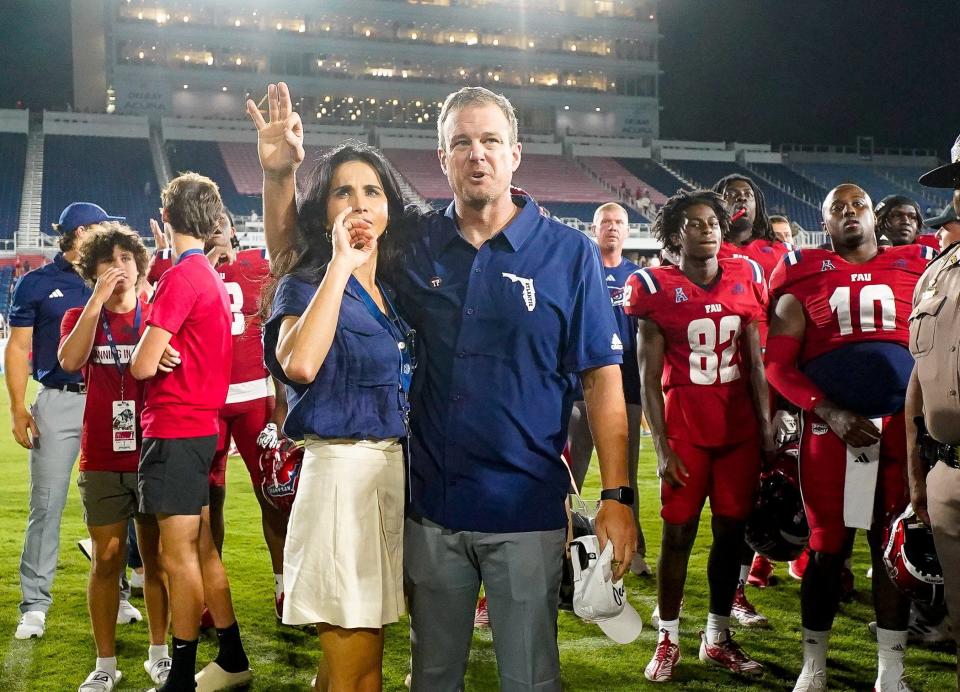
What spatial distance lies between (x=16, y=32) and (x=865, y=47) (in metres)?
35.7

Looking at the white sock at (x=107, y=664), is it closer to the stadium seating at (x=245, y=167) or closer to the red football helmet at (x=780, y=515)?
the red football helmet at (x=780, y=515)

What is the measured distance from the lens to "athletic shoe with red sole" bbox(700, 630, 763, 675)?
3750 mm

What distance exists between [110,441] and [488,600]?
1.96 m

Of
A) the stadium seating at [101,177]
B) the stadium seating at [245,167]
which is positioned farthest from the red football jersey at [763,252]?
the stadium seating at [245,167]

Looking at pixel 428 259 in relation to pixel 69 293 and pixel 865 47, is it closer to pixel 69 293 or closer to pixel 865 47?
pixel 69 293

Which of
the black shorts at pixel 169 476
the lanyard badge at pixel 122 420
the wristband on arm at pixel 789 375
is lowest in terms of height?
the black shorts at pixel 169 476

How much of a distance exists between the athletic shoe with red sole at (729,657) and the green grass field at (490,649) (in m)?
0.05

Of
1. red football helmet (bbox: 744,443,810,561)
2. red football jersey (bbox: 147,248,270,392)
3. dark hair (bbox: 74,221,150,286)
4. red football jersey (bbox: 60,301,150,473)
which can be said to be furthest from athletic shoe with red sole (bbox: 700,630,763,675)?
dark hair (bbox: 74,221,150,286)

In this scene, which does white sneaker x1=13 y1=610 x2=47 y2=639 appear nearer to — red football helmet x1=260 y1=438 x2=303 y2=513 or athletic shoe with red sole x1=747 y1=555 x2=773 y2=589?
red football helmet x1=260 y1=438 x2=303 y2=513

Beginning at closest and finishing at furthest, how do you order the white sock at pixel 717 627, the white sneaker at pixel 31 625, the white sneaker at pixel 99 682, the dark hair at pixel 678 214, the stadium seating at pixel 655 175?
1. the white sneaker at pixel 99 682
2. the white sock at pixel 717 627
3. the dark hair at pixel 678 214
4. the white sneaker at pixel 31 625
5. the stadium seating at pixel 655 175

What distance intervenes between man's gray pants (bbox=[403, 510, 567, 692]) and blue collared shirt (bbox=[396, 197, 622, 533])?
52mm

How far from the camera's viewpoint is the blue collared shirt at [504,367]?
7.25 ft

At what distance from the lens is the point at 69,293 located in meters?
4.44

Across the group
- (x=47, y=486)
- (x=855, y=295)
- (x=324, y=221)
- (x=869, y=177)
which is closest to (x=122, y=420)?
(x=47, y=486)
